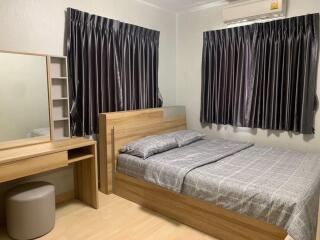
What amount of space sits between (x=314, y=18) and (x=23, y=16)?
3.13 metres

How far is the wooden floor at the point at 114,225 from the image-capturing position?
2178 millimetres

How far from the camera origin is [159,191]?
2.50 m

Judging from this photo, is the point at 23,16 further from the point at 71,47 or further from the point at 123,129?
the point at 123,129

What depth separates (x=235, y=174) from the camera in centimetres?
222

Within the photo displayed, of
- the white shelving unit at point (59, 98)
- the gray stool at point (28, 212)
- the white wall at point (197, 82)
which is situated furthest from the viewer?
the white wall at point (197, 82)

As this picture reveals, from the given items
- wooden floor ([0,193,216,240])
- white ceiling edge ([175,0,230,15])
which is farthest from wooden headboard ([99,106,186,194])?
white ceiling edge ([175,0,230,15])

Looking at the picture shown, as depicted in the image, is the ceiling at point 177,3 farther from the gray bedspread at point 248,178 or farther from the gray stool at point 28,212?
the gray stool at point 28,212

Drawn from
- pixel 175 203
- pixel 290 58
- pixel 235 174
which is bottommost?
pixel 175 203

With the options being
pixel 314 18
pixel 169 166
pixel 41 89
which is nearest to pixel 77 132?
pixel 41 89

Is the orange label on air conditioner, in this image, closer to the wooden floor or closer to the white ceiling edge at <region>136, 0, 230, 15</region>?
the white ceiling edge at <region>136, 0, 230, 15</region>

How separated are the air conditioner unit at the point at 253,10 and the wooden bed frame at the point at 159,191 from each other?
154 cm

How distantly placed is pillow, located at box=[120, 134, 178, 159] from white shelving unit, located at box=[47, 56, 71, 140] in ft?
2.37

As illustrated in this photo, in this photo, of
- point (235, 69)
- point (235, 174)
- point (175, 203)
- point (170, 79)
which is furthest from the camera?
point (170, 79)

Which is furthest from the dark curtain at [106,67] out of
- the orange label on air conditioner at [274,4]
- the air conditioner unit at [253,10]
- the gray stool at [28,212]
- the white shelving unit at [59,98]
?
the orange label on air conditioner at [274,4]
